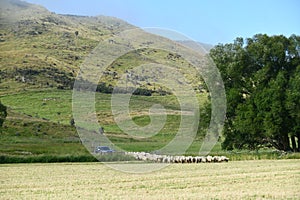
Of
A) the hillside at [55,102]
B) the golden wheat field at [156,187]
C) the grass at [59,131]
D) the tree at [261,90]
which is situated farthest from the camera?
the hillside at [55,102]

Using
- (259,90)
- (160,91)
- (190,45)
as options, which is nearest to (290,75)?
(259,90)

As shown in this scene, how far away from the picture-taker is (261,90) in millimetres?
54812

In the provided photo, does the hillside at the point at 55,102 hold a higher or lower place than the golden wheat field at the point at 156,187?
higher

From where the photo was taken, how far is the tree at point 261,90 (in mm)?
52719

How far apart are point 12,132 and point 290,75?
6019 centimetres

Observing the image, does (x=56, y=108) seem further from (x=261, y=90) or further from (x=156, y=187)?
(x=156, y=187)

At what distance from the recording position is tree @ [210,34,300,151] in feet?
173

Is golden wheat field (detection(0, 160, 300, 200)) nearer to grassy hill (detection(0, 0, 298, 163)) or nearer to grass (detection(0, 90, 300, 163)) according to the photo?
grass (detection(0, 90, 300, 163))

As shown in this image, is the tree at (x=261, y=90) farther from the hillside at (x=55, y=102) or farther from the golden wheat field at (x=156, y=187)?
the golden wheat field at (x=156, y=187)

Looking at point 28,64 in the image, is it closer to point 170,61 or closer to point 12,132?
point 12,132

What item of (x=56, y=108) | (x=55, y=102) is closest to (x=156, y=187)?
(x=56, y=108)

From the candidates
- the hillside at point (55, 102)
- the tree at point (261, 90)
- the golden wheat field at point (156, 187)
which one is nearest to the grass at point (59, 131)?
the hillside at point (55, 102)

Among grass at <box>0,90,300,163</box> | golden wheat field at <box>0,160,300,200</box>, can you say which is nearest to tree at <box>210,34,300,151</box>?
grass at <box>0,90,300,163</box>

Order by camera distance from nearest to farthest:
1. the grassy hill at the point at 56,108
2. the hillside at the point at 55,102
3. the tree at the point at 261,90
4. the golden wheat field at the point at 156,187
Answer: the golden wheat field at the point at 156,187 → the tree at the point at 261,90 → the grassy hill at the point at 56,108 → the hillside at the point at 55,102
